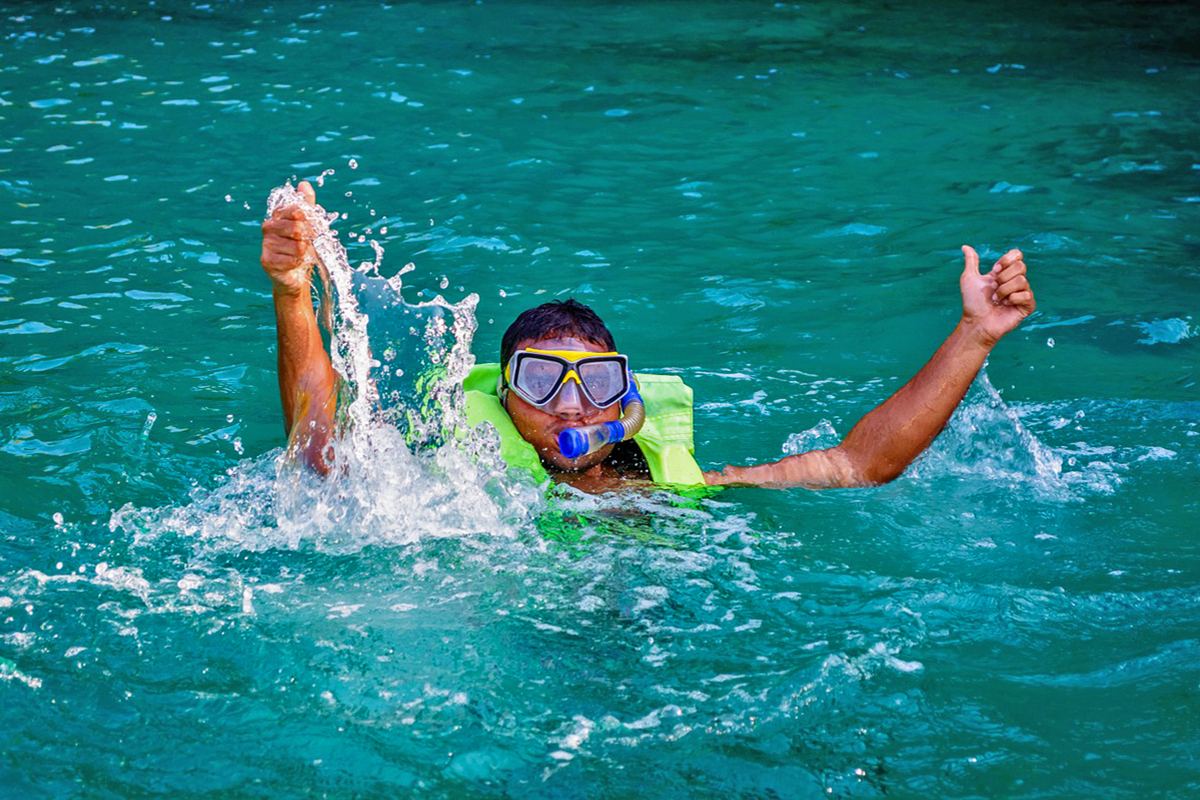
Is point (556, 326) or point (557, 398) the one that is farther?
point (556, 326)

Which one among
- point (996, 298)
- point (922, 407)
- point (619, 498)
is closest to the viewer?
point (996, 298)

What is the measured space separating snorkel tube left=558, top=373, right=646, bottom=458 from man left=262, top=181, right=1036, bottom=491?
2.8 inches

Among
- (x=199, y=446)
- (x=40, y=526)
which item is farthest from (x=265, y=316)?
(x=40, y=526)

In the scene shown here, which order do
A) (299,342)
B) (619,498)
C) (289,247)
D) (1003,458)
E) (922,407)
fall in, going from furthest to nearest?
1. (1003,458)
2. (619,498)
3. (922,407)
4. (299,342)
5. (289,247)

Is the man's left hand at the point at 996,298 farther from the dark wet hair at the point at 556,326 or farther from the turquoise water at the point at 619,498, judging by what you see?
the dark wet hair at the point at 556,326

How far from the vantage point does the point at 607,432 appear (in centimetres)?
482

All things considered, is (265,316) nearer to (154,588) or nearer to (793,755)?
(154,588)

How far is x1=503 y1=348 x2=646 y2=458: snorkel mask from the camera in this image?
4789 mm

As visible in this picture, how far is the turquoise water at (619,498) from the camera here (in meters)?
3.54

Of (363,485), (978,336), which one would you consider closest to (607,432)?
(363,485)

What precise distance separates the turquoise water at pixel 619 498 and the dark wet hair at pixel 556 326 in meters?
0.56

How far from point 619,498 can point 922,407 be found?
1.23 m

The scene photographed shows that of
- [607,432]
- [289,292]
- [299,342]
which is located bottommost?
[607,432]

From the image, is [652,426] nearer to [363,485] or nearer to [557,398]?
[557,398]
